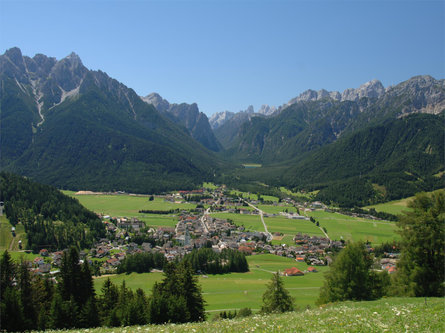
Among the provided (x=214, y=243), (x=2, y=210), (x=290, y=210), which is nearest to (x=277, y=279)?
(x=214, y=243)

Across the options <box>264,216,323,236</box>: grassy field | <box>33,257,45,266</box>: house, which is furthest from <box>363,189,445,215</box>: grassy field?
<box>33,257,45,266</box>: house

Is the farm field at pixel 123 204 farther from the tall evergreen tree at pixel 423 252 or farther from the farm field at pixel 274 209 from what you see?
the tall evergreen tree at pixel 423 252

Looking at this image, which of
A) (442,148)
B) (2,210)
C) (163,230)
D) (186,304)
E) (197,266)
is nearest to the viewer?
(186,304)

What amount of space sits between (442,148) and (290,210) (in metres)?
129

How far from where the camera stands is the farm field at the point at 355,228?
306ft

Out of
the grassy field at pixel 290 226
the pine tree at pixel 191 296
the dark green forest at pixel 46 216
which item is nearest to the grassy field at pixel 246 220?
the grassy field at pixel 290 226

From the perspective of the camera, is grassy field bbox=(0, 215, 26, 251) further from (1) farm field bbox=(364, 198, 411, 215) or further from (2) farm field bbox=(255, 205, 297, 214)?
(1) farm field bbox=(364, 198, 411, 215)

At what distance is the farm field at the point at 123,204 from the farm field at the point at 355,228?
63395mm

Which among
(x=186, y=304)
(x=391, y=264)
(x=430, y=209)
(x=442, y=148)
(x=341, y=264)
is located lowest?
(x=391, y=264)

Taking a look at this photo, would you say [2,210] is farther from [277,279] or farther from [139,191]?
[139,191]

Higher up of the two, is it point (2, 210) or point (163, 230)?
point (2, 210)

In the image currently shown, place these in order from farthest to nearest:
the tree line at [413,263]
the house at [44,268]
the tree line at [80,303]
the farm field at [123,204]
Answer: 1. the farm field at [123,204]
2. the house at [44,268]
3. the tree line at [80,303]
4. the tree line at [413,263]

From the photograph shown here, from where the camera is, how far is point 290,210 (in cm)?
14250

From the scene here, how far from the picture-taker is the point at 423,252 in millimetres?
25969
